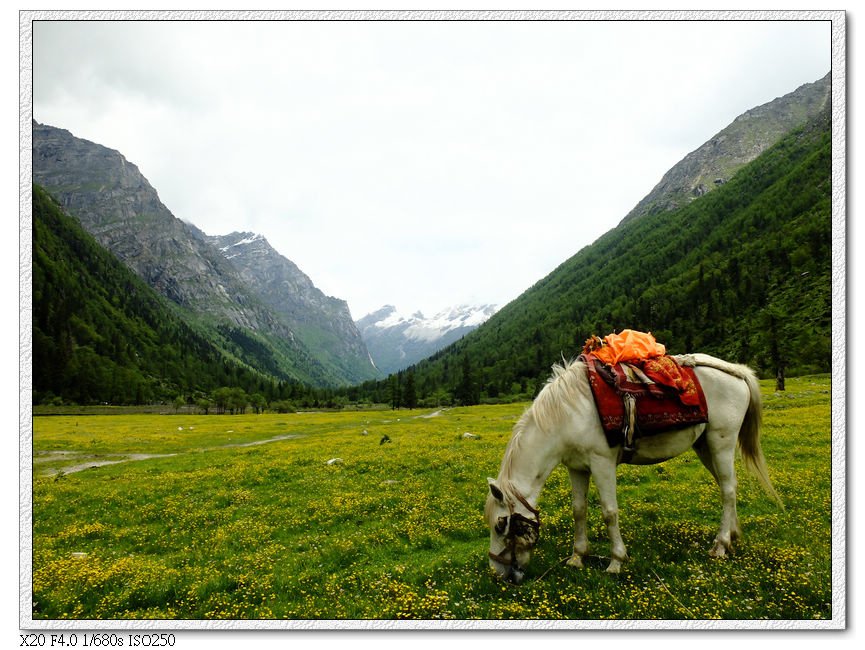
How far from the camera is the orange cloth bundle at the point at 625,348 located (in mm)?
7336

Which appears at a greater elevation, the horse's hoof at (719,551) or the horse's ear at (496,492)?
the horse's ear at (496,492)

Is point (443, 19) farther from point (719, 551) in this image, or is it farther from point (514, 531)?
point (719, 551)

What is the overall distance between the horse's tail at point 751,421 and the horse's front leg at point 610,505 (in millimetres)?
2683

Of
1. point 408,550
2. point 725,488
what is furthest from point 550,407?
point 408,550

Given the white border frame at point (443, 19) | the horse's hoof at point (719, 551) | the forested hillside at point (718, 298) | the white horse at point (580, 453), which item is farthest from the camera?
the forested hillside at point (718, 298)

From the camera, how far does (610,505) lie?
6.65 metres

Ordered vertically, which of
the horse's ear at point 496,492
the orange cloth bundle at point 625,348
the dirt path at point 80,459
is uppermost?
the orange cloth bundle at point 625,348

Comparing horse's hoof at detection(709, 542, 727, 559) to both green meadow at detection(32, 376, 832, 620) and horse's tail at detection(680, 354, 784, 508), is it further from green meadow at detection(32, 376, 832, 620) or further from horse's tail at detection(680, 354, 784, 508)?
horse's tail at detection(680, 354, 784, 508)

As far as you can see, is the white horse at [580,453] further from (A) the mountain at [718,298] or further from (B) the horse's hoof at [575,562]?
(A) the mountain at [718,298]

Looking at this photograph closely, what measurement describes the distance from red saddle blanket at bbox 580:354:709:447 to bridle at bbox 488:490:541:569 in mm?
1903

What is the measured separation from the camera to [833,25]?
7898mm

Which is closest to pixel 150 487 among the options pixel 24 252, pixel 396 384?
pixel 24 252

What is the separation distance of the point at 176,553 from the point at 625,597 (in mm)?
9108

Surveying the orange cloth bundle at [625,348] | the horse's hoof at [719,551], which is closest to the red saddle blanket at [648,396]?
the orange cloth bundle at [625,348]
